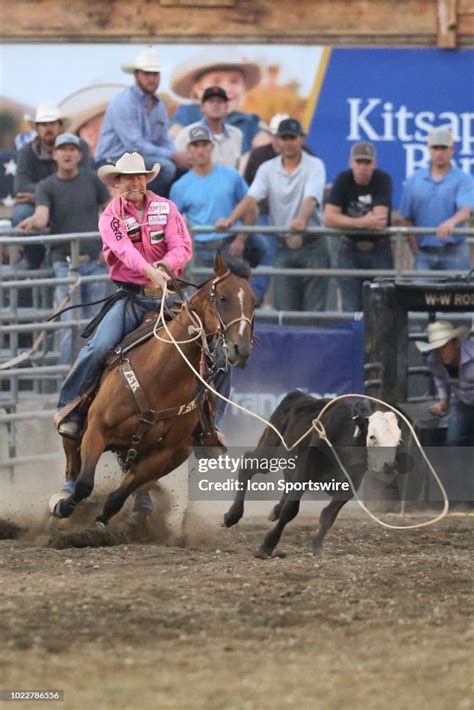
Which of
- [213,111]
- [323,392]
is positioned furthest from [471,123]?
[323,392]

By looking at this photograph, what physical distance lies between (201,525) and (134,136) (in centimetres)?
422

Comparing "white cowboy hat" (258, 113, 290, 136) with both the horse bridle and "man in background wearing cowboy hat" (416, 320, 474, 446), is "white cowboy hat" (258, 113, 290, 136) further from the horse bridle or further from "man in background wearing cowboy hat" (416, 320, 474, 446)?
the horse bridle

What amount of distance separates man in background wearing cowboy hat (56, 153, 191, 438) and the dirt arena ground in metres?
0.99

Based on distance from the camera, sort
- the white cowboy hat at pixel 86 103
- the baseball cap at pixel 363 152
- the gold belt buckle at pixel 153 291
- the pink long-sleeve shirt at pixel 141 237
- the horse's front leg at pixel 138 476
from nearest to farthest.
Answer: the horse's front leg at pixel 138 476, the pink long-sleeve shirt at pixel 141 237, the gold belt buckle at pixel 153 291, the baseball cap at pixel 363 152, the white cowboy hat at pixel 86 103

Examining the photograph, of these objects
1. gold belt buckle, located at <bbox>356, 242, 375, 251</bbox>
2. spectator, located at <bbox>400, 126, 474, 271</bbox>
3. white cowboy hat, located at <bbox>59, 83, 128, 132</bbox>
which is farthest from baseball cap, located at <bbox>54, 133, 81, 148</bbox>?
spectator, located at <bbox>400, 126, 474, 271</bbox>

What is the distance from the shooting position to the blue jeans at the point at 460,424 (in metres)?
11.0

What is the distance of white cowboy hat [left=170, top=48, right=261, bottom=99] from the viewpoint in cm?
1422

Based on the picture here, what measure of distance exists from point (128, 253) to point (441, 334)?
108 inches

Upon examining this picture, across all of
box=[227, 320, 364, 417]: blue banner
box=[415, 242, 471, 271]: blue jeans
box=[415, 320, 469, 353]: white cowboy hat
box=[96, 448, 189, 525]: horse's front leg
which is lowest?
box=[96, 448, 189, 525]: horse's front leg

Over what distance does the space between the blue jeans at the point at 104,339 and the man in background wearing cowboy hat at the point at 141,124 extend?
3.57 meters

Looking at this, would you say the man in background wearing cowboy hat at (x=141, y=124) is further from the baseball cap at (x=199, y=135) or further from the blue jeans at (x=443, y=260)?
the blue jeans at (x=443, y=260)

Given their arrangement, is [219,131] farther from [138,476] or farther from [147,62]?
[138,476]

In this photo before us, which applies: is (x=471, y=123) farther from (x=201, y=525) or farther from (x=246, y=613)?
(x=246, y=613)

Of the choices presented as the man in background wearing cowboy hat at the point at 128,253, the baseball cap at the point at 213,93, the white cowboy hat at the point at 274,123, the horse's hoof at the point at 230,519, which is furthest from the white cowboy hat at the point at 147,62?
the horse's hoof at the point at 230,519
